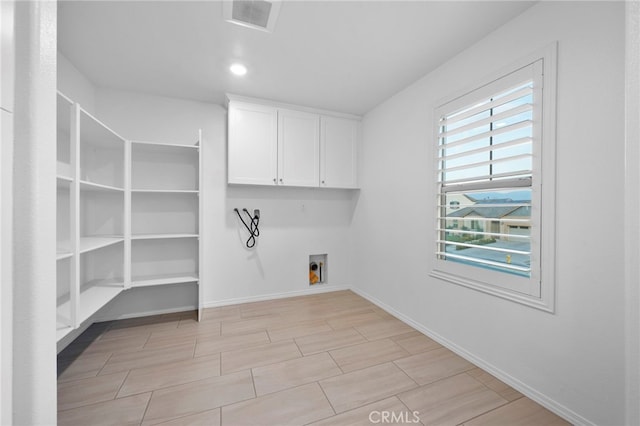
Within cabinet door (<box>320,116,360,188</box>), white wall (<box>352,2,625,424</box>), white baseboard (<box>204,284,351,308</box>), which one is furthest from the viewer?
cabinet door (<box>320,116,360,188</box>)

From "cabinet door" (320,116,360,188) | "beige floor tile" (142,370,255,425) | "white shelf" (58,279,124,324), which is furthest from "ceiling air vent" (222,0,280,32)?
"beige floor tile" (142,370,255,425)

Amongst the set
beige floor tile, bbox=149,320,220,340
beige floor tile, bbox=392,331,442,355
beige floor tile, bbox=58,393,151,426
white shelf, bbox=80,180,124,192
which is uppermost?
white shelf, bbox=80,180,124,192

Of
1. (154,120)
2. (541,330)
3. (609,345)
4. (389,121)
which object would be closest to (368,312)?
(541,330)

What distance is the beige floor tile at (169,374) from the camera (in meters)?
1.69

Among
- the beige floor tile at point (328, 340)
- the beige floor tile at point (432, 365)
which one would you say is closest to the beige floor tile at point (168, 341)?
the beige floor tile at point (328, 340)

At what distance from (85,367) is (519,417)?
2.82m

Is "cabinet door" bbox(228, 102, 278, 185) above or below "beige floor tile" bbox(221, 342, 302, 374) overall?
above

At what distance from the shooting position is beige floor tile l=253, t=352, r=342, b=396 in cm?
171

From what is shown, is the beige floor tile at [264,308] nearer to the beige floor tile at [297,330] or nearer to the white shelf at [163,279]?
the beige floor tile at [297,330]

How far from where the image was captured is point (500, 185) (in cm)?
181

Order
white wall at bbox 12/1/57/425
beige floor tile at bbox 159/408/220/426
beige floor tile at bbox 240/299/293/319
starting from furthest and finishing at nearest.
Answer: beige floor tile at bbox 240/299/293/319 → beige floor tile at bbox 159/408/220/426 → white wall at bbox 12/1/57/425

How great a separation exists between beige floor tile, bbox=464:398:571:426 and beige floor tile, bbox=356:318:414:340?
0.95 m

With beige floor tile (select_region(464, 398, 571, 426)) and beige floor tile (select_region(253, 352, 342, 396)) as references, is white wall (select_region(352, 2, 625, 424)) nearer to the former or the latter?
beige floor tile (select_region(464, 398, 571, 426))

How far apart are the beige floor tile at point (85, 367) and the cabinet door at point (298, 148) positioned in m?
Answer: 2.17
